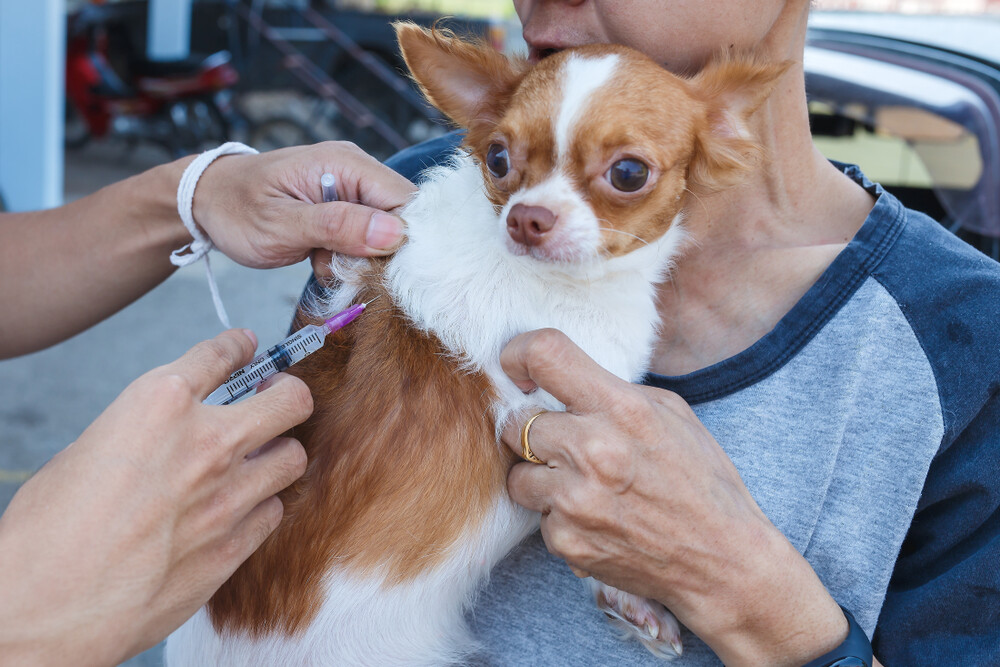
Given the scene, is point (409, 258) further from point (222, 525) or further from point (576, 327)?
point (222, 525)

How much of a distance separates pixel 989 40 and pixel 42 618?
3605 millimetres

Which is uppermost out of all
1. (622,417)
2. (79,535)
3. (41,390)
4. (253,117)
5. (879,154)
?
(622,417)

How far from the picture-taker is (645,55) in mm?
1420

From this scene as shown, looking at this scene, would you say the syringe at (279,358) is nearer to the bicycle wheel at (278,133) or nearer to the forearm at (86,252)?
the forearm at (86,252)

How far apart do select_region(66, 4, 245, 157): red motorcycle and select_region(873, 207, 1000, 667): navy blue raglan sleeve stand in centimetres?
873

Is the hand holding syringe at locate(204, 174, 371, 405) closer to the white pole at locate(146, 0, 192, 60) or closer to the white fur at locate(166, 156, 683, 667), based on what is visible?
the white fur at locate(166, 156, 683, 667)

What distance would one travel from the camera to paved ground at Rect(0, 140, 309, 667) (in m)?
4.29

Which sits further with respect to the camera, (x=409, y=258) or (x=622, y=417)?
(x=409, y=258)

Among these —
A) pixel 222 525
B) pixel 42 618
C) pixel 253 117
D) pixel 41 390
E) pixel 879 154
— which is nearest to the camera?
pixel 42 618

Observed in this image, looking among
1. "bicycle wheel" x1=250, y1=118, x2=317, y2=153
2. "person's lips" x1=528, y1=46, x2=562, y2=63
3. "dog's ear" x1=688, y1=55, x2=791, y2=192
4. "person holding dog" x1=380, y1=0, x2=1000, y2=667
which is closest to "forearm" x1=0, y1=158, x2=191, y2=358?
"person's lips" x1=528, y1=46, x2=562, y2=63

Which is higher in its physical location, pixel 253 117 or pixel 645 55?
pixel 645 55

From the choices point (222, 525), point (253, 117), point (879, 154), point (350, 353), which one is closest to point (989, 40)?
point (879, 154)

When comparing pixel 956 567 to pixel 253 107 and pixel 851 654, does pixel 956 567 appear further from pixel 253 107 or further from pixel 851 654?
pixel 253 107

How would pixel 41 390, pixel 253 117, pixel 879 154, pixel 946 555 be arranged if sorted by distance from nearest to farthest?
pixel 946 555, pixel 879 154, pixel 41 390, pixel 253 117
